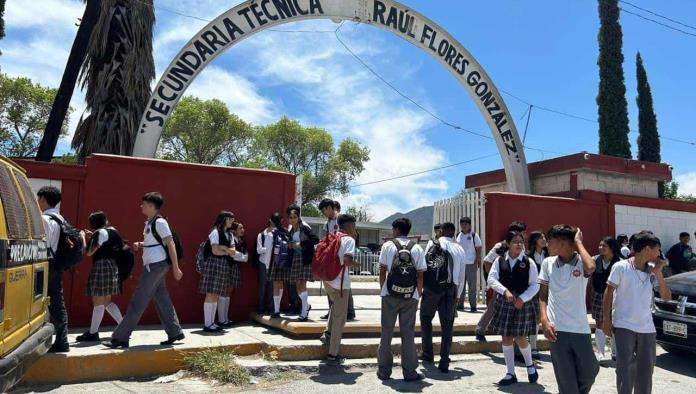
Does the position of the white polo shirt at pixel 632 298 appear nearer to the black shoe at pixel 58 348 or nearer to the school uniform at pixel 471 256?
the school uniform at pixel 471 256

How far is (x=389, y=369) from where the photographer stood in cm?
620

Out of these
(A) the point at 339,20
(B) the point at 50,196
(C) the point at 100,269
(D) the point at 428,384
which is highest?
(A) the point at 339,20

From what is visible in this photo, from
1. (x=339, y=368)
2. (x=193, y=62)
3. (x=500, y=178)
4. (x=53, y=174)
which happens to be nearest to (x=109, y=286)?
(x=53, y=174)

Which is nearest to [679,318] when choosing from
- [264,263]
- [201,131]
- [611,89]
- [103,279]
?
[264,263]

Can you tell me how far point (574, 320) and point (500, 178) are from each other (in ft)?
30.5

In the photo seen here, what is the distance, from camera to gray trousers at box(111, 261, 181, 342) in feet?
20.1

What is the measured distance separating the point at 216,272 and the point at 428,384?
126 inches

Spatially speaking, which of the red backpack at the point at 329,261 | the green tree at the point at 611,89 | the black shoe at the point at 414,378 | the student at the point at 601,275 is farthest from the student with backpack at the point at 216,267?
the green tree at the point at 611,89

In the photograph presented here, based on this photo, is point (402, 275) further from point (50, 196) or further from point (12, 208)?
point (50, 196)

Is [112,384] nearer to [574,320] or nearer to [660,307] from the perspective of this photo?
[574,320]

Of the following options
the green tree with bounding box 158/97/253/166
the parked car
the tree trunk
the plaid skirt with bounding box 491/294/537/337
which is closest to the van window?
the plaid skirt with bounding box 491/294/537/337

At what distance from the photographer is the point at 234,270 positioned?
26.1ft

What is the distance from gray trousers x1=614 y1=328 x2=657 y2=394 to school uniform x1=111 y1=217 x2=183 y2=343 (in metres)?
4.67

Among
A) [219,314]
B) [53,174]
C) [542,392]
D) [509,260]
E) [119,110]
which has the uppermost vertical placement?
[119,110]
